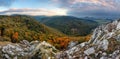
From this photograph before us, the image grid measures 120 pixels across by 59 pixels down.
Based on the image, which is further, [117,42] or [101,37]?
[101,37]

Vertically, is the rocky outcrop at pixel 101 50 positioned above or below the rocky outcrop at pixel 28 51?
above

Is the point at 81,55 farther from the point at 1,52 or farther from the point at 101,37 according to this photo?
the point at 1,52

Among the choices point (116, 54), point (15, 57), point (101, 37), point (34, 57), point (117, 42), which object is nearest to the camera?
point (116, 54)

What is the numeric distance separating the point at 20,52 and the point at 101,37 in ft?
154

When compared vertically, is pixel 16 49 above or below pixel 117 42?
below

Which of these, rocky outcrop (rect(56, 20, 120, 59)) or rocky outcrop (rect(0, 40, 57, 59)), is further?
rocky outcrop (rect(0, 40, 57, 59))

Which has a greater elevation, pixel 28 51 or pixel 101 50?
pixel 101 50

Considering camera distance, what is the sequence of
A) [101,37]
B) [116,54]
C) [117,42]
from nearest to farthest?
[116,54] < [117,42] < [101,37]

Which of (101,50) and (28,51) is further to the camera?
(28,51)

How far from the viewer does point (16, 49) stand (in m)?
104

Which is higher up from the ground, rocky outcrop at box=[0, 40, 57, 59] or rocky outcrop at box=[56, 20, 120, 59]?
rocky outcrop at box=[56, 20, 120, 59]

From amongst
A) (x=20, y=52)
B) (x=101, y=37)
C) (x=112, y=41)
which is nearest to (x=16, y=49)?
(x=20, y=52)

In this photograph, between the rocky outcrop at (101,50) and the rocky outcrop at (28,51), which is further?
the rocky outcrop at (28,51)

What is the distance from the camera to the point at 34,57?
8119 cm
